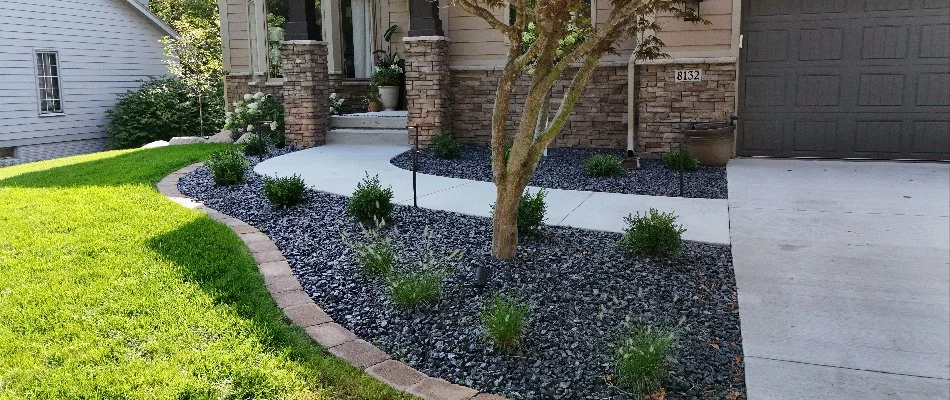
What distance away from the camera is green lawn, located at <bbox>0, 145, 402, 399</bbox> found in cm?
292

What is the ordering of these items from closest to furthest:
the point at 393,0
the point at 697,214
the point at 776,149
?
the point at 697,214 < the point at 776,149 < the point at 393,0

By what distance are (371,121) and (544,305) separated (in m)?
7.35

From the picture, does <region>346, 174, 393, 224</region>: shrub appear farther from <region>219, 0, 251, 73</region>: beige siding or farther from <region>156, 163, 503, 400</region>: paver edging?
<region>219, 0, 251, 73</region>: beige siding

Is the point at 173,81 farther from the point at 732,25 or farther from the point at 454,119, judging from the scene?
the point at 732,25

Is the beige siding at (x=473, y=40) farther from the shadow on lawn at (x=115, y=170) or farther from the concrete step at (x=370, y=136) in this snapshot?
the shadow on lawn at (x=115, y=170)

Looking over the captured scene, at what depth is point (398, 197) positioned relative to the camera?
255 inches

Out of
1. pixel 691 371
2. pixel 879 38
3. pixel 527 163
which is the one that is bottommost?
pixel 691 371

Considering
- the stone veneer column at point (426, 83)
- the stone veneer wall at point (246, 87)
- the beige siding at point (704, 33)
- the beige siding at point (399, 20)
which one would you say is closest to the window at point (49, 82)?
the stone veneer wall at point (246, 87)

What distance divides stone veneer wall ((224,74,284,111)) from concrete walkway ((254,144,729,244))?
3726 mm

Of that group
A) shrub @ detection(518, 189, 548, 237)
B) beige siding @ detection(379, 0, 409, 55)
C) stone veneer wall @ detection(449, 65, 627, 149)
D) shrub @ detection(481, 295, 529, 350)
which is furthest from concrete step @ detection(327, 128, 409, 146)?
shrub @ detection(481, 295, 529, 350)

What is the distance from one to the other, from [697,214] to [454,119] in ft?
17.3

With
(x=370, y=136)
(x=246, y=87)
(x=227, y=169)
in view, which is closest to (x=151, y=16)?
(x=246, y=87)

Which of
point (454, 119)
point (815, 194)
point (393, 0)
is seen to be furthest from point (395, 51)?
point (815, 194)

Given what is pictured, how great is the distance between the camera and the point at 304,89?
10.3 meters
